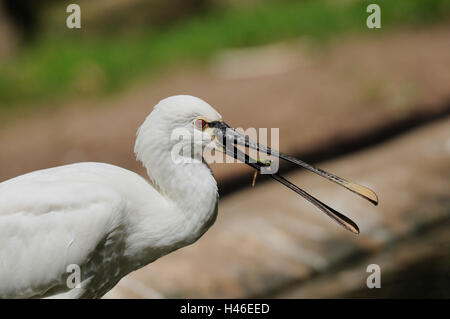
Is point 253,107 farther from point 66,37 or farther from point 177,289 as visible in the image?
point 66,37

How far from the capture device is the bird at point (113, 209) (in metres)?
3.45

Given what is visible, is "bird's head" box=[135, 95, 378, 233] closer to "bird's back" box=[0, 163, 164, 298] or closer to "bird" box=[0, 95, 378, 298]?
"bird" box=[0, 95, 378, 298]

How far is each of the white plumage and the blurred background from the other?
1.05 m

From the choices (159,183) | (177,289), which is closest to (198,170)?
(159,183)

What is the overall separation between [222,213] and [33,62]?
5.80 meters

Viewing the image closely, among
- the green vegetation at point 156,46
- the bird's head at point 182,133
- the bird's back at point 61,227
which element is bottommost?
the bird's back at point 61,227

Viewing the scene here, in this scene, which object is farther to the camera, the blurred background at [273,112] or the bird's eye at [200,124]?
the blurred background at [273,112]

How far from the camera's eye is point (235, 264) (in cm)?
486

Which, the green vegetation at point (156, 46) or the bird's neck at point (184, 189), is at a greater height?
the green vegetation at point (156, 46)

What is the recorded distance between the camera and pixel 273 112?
26.1 feet

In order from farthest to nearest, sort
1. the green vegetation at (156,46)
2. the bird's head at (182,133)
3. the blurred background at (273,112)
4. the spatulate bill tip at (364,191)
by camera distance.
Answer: the green vegetation at (156,46) → the blurred background at (273,112) → the spatulate bill tip at (364,191) → the bird's head at (182,133)

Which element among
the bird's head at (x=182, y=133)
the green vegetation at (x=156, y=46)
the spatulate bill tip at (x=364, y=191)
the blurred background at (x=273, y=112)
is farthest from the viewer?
the green vegetation at (x=156, y=46)

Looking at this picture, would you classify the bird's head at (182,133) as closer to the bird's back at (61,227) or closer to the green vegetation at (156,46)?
the bird's back at (61,227)

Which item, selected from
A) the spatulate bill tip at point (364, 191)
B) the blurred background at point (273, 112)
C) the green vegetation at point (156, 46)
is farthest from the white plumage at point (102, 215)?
the green vegetation at point (156, 46)
